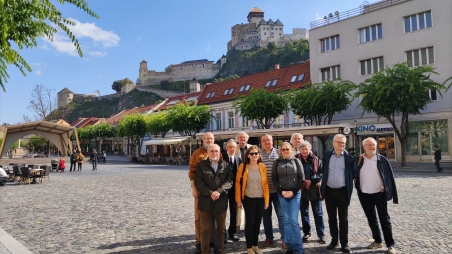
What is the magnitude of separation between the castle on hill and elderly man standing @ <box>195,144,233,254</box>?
127m

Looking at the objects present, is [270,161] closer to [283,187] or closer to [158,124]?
[283,187]

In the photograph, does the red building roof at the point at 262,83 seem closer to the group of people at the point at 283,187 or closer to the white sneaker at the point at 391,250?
the group of people at the point at 283,187

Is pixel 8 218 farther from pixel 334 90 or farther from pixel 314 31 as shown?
pixel 314 31

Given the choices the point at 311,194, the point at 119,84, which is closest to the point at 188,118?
the point at 311,194

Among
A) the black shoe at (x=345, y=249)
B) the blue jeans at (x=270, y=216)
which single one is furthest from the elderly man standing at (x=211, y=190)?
the black shoe at (x=345, y=249)

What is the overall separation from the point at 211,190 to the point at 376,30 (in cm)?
3055

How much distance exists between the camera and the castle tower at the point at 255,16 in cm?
14612

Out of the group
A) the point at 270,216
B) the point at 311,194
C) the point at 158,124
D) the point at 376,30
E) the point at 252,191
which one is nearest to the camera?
the point at 252,191

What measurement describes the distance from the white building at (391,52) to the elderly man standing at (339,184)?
2581 cm

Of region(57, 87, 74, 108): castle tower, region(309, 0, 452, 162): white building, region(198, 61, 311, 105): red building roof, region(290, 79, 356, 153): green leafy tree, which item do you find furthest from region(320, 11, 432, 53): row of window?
region(57, 87, 74, 108): castle tower

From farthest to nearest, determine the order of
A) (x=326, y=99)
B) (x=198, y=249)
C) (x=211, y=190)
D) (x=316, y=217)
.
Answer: (x=326, y=99)
(x=316, y=217)
(x=198, y=249)
(x=211, y=190)

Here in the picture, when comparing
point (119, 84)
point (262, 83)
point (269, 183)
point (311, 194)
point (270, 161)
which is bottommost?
point (311, 194)

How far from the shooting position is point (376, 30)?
3164 cm

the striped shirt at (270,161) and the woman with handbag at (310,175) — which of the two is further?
the woman with handbag at (310,175)
